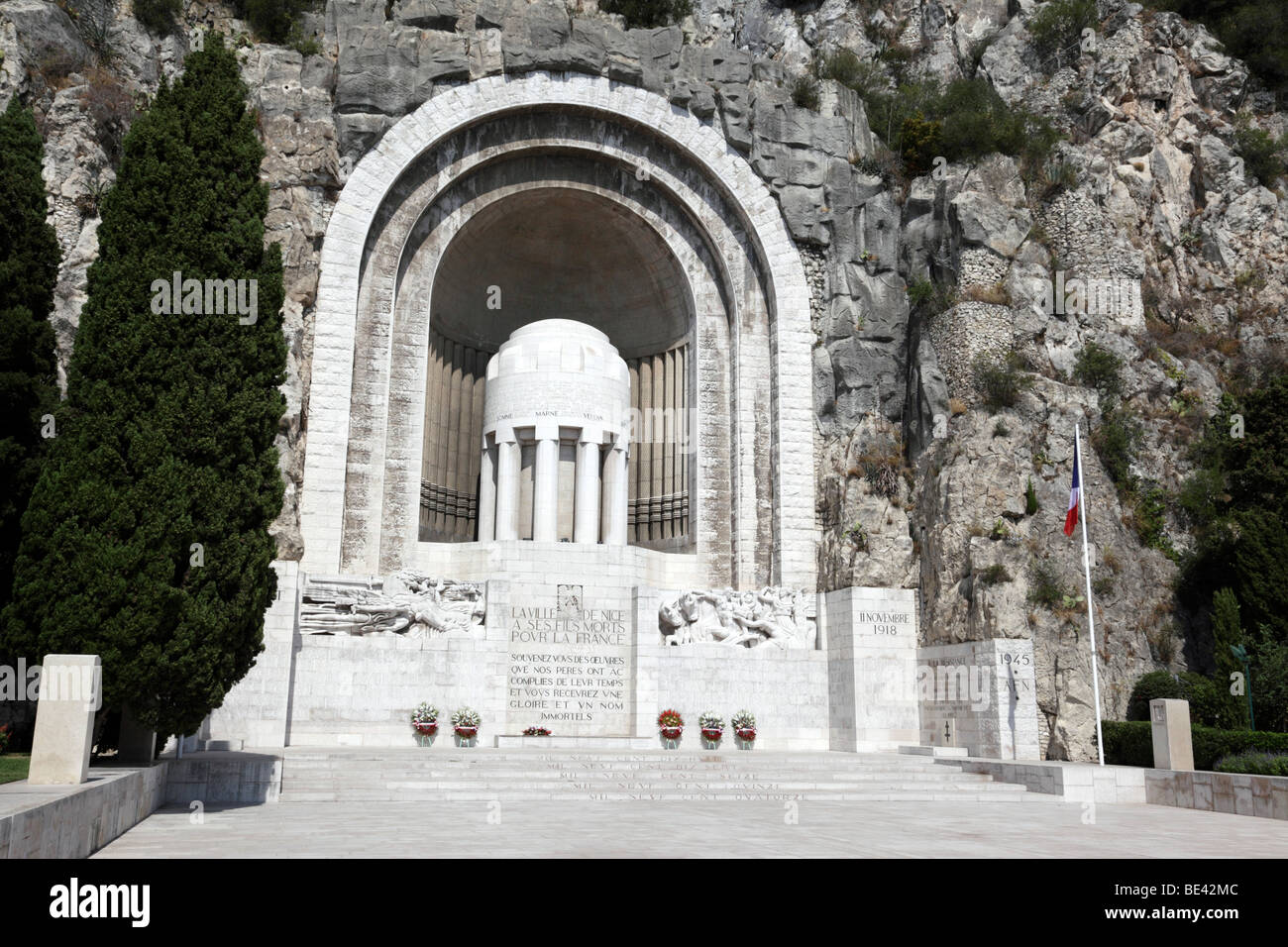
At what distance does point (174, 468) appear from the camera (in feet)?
37.2

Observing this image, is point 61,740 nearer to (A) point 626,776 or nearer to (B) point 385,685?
(A) point 626,776

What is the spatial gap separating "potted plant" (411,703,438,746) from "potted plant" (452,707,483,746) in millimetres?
377

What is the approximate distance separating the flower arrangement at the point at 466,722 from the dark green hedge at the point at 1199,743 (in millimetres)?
11133

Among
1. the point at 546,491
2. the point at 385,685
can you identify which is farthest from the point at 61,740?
the point at 546,491

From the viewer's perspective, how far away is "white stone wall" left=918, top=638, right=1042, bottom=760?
1886 centimetres

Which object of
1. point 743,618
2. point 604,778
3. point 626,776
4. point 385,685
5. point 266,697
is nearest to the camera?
point 604,778

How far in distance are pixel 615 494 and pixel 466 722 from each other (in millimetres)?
7400

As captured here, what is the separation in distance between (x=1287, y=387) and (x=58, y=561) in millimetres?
22997

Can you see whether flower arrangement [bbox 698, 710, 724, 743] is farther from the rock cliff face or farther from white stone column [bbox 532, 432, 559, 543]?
white stone column [bbox 532, 432, 559, 543]

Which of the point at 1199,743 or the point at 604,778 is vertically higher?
the point at 1199,743

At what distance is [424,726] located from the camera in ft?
64.0

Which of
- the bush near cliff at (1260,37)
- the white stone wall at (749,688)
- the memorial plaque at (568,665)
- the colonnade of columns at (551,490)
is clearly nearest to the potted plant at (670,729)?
the white stone wall at (749,688)

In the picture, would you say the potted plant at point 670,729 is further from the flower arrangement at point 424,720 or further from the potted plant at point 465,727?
the flower arrangement at point 424,720
